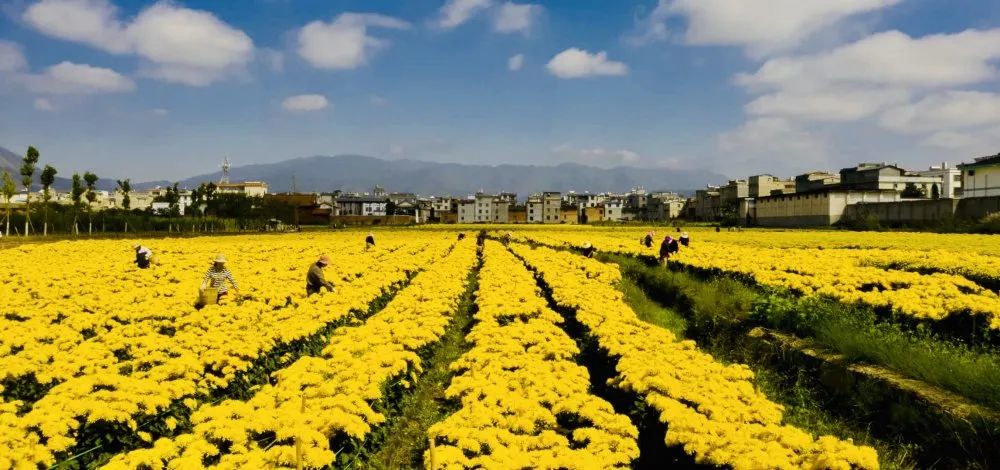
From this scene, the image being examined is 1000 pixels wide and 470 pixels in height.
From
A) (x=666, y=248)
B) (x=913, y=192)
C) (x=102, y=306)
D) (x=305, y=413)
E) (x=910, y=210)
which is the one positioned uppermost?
→ (x=913, y=192)

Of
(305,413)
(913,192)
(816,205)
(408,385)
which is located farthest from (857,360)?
(913,192)

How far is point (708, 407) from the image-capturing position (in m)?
8.16

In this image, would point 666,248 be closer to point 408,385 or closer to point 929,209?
point 408,385

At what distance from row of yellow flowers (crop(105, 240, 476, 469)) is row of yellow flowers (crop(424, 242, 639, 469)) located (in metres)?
1.15

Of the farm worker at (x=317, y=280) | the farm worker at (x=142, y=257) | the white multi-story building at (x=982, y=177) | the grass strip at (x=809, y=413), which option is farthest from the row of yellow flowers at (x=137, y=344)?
the white multi-story building at (x=982, y=177)

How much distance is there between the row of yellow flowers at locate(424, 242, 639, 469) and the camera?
6.83m

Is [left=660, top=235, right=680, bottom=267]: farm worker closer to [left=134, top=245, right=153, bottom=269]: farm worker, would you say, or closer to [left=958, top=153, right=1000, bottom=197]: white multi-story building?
[left=134, top=245, right=153, bottom=269]: farm worker

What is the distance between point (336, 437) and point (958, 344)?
13.6 metres

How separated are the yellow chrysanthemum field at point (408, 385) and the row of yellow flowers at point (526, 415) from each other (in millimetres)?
33

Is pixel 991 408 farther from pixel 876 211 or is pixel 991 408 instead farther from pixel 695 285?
pixel 876 211

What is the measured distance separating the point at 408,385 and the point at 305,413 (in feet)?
9.29

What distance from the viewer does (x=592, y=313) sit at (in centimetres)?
1497

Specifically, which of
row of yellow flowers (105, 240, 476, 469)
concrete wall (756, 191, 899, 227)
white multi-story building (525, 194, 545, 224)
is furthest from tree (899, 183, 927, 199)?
row of yellow flowers (105, 240, 476, 469)

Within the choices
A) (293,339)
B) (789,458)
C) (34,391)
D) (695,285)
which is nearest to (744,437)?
(789,458)
